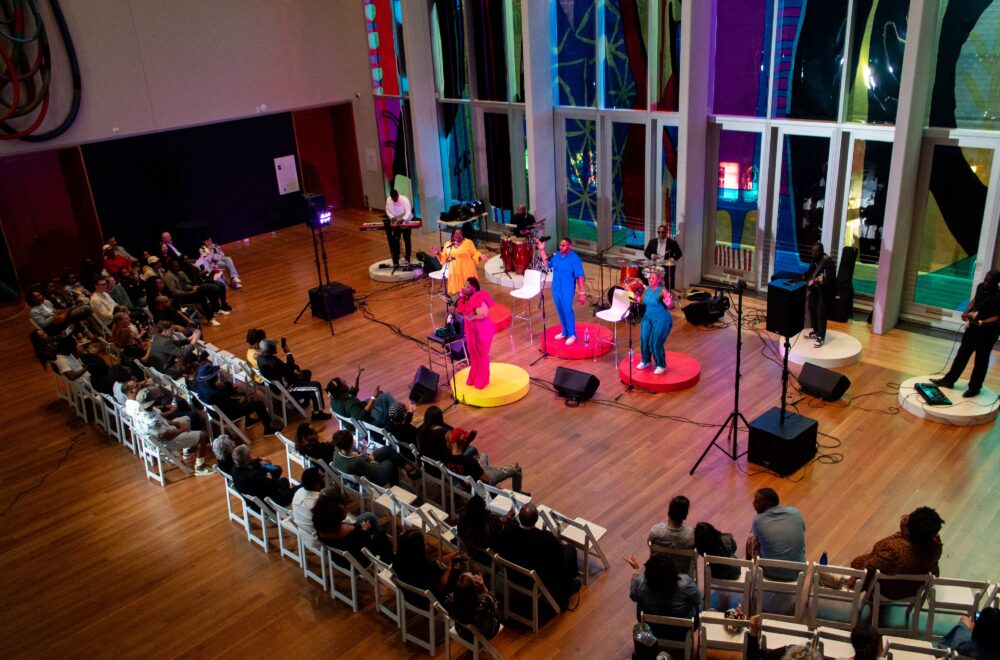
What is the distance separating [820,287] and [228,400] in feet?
22.4

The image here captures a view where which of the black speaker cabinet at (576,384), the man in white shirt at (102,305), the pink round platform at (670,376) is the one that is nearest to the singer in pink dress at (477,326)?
the black speaker cabinet at (576,384)

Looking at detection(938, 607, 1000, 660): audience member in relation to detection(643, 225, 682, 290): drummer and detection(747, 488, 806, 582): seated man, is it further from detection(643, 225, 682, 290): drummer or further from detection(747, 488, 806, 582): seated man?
detection(643, 225, 682, 290): drummer

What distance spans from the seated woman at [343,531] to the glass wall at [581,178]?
837 centimetres

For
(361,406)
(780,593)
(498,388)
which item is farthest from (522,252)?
(780,593)

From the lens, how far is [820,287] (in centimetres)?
953

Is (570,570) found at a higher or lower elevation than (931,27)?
lower

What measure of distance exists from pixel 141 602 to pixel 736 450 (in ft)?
17.8

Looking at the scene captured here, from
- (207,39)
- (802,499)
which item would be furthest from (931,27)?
(207,39)

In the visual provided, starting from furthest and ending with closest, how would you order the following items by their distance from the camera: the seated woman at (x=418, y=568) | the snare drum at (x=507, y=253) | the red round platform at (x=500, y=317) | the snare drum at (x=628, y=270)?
the snare drum at (x=507, y=253) → the red round platform at (x=500, y=317) → the snare drum at (x=628, y=270) → the seated woman at (x=418, y=568)

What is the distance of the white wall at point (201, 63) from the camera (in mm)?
13109

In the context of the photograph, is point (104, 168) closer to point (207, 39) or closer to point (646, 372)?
point (207, 39)

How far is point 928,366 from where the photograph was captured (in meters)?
9.23

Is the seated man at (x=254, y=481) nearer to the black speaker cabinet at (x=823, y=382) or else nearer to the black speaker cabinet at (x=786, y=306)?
the black speaker cabinet at (x=786, y=306)

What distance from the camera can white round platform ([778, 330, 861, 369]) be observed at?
9.41 meters
